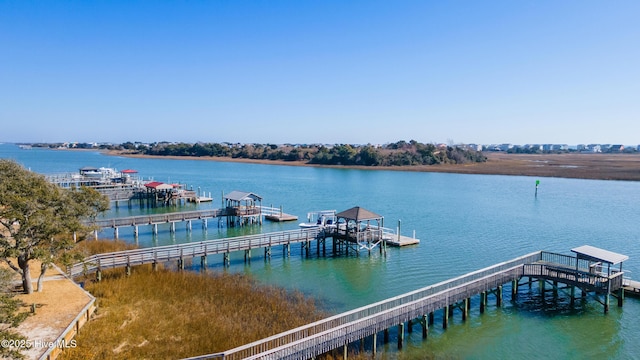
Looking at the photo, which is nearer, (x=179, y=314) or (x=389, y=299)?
(x=389, y=299)

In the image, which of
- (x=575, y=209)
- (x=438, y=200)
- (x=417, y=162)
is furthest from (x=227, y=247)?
(x=417, y=162)

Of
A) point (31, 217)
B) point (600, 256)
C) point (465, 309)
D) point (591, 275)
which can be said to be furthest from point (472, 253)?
point (31, 217)

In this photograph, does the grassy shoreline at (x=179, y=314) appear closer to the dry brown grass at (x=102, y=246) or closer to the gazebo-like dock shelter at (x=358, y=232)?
the dry brown grass at (x=102, y=246)

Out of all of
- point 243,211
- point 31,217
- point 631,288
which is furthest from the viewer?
point 243,211

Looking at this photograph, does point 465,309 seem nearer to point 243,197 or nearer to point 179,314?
point 179,314

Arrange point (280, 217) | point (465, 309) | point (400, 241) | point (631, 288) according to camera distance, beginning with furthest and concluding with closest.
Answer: point (280, 217)
point (400, 241)
point (631, 288)
point (465, 309)

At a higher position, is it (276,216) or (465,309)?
(276,216)

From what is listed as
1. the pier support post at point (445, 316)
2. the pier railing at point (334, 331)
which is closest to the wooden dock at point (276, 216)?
the pier railing at point (334, 331)
